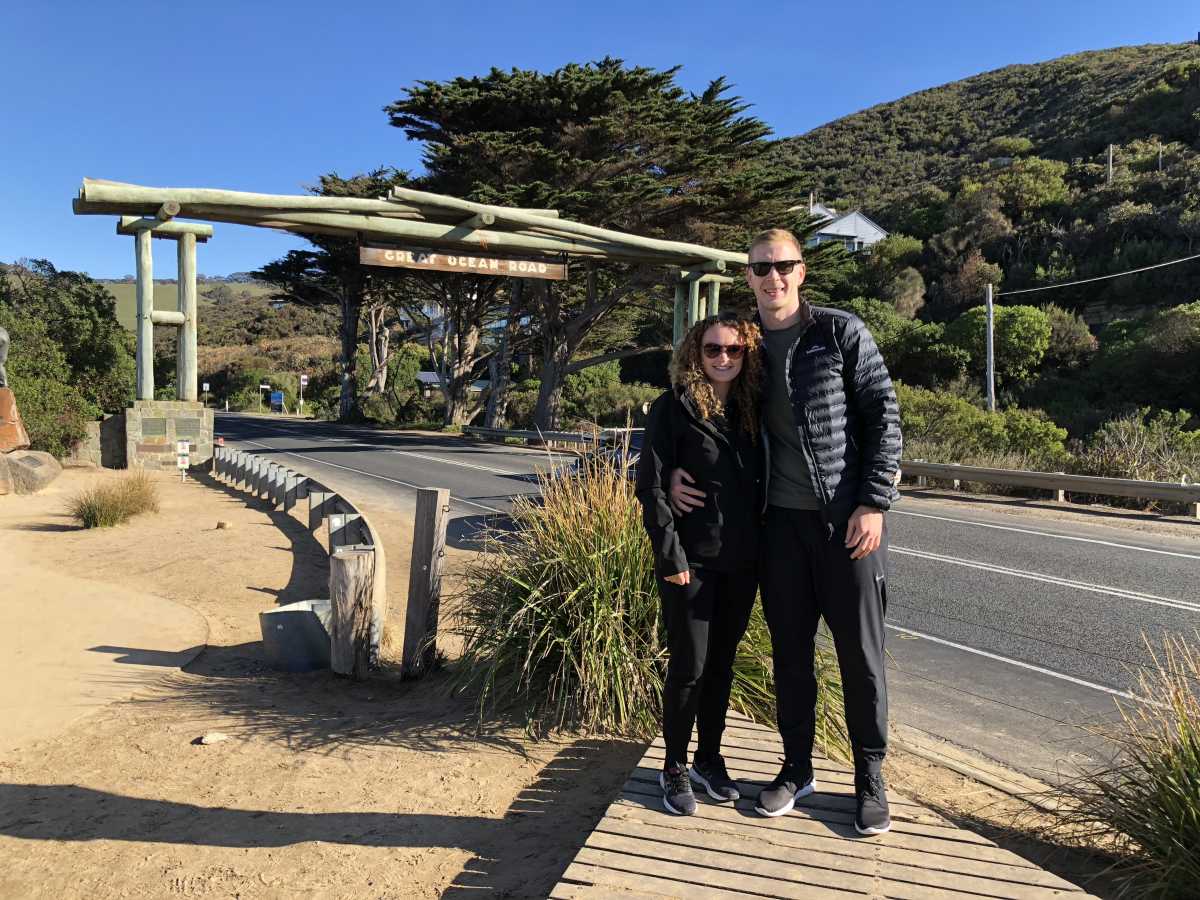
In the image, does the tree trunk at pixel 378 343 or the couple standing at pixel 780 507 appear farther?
the tree trunk at pixel 378 343

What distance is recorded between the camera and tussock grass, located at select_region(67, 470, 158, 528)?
32.8 feet

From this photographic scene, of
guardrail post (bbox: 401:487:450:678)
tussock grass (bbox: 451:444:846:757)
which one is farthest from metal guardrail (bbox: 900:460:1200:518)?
guardrail post (bbox: 401:487:450:678)

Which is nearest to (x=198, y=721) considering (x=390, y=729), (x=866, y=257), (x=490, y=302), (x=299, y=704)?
(x=299, y=704)

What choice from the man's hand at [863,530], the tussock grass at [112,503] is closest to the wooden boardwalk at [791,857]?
the man's hand at [863,530]

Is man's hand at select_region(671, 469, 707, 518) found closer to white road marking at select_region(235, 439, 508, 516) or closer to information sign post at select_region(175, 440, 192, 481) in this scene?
white road marking at select_region(235, 439, 508, 516)

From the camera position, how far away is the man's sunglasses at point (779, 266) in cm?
301

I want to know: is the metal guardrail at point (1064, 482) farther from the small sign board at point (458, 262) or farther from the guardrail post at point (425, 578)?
the guardrail post at point (425, 578)

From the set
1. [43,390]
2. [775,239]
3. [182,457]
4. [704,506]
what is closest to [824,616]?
[704,506]

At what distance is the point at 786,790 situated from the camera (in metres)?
3.06

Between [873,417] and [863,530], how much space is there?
15.0 inches

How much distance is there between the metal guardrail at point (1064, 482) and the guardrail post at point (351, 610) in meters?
8.04

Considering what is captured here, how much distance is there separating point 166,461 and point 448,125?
13.6 metres

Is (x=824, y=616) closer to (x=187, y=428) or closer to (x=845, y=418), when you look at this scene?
(x=845, y=418)

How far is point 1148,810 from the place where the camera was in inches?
112
